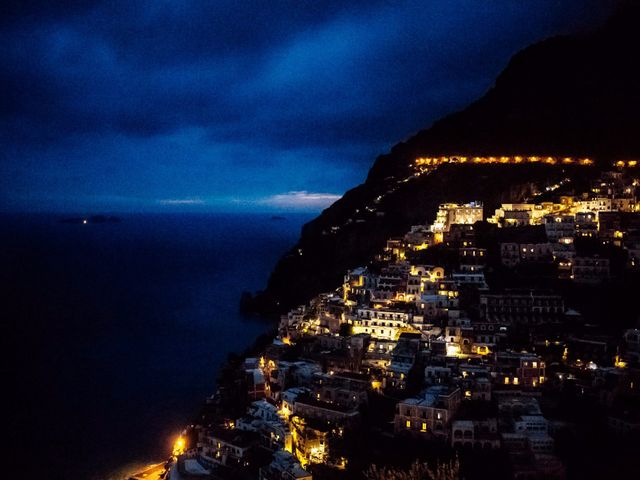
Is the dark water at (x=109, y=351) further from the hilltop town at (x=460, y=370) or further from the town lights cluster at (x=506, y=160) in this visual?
the town lights cluster at (x=506, y=160)

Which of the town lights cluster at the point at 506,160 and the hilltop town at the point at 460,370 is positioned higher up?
the town lights cluster at the point at 506,160

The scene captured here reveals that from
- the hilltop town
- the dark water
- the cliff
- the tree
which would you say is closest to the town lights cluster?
the cliff

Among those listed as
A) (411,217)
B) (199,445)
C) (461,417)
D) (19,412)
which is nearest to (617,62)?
(411,217)

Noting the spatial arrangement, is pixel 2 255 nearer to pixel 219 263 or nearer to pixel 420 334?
pixel 219 263

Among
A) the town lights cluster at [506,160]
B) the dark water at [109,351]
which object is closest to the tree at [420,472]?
the dark water at [109,351]

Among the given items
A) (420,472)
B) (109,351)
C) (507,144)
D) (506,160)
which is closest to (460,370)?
(420,472)

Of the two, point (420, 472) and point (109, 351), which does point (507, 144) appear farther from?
point (420, 472)

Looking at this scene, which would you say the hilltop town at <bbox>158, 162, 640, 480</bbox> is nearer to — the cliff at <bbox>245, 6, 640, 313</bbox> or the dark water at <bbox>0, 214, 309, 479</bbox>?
the dark water at <bbox>0, 214, 309, 479</bbox>
